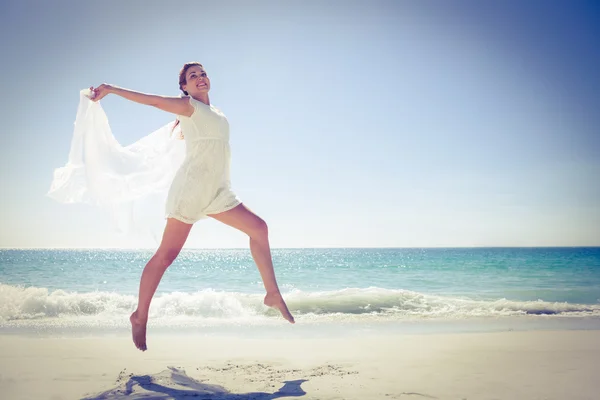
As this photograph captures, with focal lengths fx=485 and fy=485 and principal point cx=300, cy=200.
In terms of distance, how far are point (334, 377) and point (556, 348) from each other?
3016 millimetres

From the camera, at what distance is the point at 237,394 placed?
3.45 meters

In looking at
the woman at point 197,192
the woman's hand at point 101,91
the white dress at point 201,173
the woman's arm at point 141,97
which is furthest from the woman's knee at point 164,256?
the woman's hand at point 101,91

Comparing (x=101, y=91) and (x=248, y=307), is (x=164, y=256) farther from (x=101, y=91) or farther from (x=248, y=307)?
(x=248, y=307)

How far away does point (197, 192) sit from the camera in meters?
3.60

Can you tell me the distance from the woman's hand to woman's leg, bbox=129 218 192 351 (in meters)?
0.98

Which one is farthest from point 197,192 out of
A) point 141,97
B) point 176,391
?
point 176,391

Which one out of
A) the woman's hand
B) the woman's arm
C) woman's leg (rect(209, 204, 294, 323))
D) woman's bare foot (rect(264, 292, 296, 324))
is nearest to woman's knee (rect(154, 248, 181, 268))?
woman's leg (rect(209, 204, 294, 323))

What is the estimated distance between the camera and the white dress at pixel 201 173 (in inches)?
141

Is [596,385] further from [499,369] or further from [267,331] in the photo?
[267,331]

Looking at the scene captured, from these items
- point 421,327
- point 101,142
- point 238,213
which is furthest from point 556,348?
point 101,142

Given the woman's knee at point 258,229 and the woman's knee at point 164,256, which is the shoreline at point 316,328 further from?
the woman's knee at point 164,256

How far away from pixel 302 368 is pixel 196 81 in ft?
8.64

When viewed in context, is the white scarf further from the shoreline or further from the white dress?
the shoreline

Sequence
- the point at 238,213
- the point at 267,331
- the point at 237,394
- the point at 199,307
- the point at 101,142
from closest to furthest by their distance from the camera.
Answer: the point at 237,394 → the point at 238,213 → the point at 101,142 → the point at 267,331 → the point at 199,307
